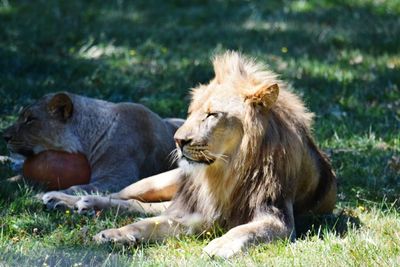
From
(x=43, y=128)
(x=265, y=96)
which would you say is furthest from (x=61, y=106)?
(x=265, y=96)

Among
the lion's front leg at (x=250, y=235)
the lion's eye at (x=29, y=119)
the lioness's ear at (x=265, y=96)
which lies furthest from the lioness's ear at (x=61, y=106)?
the lion's front leg at (x=250, y=235)

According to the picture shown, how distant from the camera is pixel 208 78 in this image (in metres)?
10.2

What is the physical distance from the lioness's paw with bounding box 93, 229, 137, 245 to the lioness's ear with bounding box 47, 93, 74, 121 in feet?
7.04

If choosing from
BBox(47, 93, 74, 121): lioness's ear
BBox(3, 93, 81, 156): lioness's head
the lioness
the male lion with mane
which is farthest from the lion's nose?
BBox(47, 93, 74, 121): lioness's ear

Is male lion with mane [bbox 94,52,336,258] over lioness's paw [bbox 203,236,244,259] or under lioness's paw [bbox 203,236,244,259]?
over

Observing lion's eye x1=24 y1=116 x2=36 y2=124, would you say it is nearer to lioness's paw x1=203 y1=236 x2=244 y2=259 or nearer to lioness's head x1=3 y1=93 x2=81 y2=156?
lioness's head x1=3 y1=93 x2=81 y2=156

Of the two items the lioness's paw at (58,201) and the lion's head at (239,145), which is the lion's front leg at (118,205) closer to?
the lioness's paw at (58,201)

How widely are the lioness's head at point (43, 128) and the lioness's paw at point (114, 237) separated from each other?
1.92 m

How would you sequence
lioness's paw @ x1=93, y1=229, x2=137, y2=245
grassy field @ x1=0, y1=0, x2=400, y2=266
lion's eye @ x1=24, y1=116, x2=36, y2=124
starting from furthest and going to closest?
lion's eye @ x1=24, y1=116, x2=36, y2=124 < lioness's paw @ x1=93, y1=229, x2=137, y2=245 < grassy field @ x1=0, y1=0, x2=400, y2=266

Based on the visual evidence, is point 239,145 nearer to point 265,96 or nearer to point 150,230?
point 265,96

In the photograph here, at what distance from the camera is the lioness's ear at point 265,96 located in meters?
5.72

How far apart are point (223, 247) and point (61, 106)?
2.71m

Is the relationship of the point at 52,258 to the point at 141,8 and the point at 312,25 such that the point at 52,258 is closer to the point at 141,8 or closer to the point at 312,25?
the point at 312,25

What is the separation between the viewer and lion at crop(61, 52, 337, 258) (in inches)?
225
